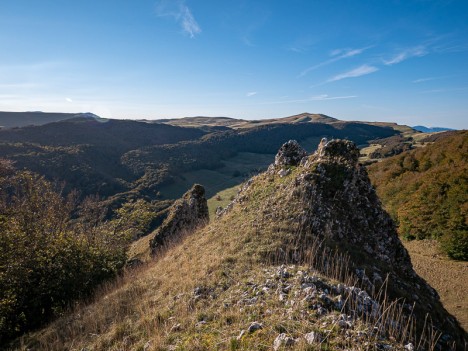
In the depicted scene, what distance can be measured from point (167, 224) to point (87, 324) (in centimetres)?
1442

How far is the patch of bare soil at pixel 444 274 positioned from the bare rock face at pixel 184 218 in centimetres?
1621

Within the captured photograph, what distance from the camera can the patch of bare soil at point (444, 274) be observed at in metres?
16.4

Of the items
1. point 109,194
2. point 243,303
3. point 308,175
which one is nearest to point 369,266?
point 308,175

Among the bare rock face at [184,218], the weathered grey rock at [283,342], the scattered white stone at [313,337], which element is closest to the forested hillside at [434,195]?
the bare rock face at [184,218]

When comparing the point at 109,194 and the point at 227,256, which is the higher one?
the point at 227,256

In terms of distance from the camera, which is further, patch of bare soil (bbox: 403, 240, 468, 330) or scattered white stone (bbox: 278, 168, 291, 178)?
patch of bare soil (bbox: 403, 240, 468, 330)

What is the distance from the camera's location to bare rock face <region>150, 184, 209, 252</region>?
875 inches

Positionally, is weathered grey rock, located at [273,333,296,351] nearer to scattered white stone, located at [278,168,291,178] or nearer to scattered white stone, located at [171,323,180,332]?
scattered white stone, located at [171,323,180,332]

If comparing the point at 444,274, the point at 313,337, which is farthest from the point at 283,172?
the point at 444,274

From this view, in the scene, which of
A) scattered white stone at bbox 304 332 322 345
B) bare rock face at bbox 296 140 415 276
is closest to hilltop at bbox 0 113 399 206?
bare rock face at bbox 296 140 415 276

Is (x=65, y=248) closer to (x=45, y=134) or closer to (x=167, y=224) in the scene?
(x=167, y=224)

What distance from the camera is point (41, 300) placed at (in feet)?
38.1

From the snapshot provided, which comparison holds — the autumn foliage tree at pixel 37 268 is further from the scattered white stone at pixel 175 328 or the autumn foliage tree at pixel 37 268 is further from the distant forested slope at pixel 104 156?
the distant forested slope at pixel 104 156

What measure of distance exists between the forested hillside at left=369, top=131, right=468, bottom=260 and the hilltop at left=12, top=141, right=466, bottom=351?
14.5m
